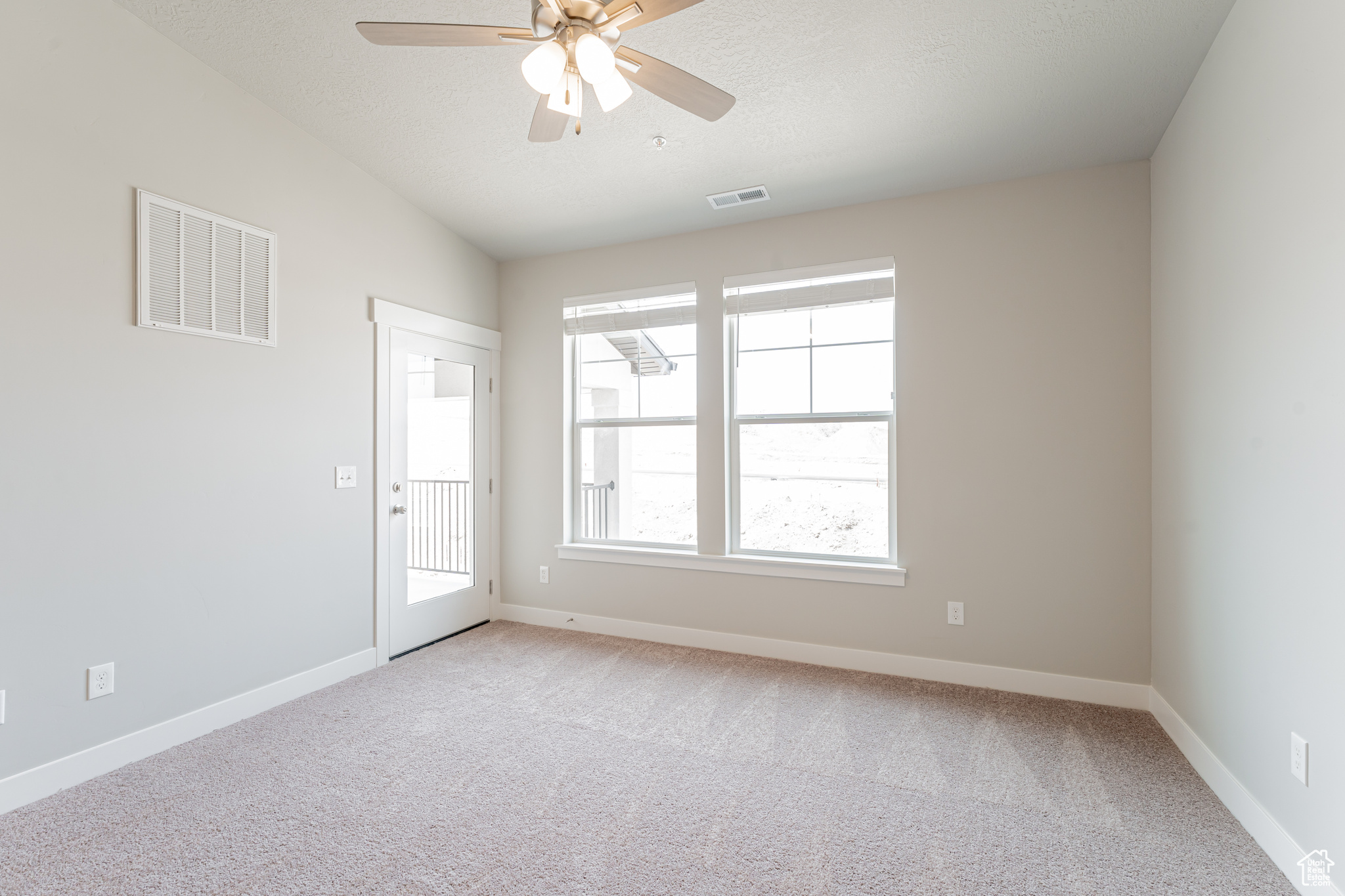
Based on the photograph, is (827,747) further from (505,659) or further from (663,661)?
(505,659)

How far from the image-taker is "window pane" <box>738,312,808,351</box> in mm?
3760

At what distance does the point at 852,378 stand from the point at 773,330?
0.56 meters

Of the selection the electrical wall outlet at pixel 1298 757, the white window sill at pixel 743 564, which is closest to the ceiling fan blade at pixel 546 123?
the white window sill at pixel 743 564

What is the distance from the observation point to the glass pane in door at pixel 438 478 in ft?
12.8

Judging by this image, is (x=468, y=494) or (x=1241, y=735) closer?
(x=1241, y=735)

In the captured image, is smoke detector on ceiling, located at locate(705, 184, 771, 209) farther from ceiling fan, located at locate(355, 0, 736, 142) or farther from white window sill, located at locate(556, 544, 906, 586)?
white window sill, located at locate(556, 544, 906, 586)

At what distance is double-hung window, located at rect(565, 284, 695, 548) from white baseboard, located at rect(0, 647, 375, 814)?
173 cm

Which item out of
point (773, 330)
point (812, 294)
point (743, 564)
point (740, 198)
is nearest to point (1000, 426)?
point (812, 294)

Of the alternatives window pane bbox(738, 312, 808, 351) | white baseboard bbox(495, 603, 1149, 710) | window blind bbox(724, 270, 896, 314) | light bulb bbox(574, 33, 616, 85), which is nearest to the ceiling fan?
light bulb bbox(574, 33, 616, 85)

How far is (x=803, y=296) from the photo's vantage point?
3688 mm

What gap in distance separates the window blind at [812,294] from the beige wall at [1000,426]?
0.10 metres

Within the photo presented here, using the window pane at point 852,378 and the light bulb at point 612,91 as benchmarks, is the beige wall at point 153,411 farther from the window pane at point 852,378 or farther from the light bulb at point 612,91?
the window pane at point 852,378

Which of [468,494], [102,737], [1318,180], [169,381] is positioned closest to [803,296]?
[1318,180]

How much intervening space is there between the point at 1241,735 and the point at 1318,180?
1.75 m
